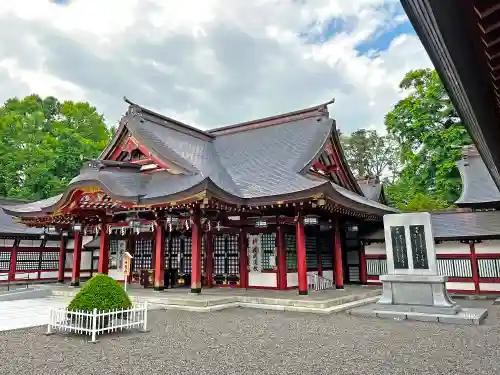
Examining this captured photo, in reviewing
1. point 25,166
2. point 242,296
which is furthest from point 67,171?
point 242,296

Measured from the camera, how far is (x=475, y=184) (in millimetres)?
19484

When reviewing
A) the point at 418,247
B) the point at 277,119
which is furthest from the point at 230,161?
the point at 418,247

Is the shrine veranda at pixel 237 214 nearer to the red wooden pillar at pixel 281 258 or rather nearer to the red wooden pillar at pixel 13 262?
the red wooden pillar at pixel 281 258

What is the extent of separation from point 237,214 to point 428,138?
2102cm

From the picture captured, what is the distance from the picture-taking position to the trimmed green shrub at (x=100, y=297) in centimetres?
789

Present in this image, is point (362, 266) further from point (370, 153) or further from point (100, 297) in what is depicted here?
point (370, 153)

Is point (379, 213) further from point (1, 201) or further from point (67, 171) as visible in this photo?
point (67, 171)

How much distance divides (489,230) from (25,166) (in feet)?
112

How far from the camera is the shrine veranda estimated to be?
13188 millimetres

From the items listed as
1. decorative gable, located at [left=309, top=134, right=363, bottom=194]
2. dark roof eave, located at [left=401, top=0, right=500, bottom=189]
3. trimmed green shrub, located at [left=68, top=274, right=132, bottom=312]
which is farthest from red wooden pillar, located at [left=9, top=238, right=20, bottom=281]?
dark roof eave, located at [left=401, top=0, right=500, bottom=189]

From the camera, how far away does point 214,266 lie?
16172 millimetres

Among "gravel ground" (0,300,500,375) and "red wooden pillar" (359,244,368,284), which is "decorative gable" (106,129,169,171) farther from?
"red wooden pillar" (359,244,368,284)

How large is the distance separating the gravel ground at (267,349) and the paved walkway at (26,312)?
46.8 inches

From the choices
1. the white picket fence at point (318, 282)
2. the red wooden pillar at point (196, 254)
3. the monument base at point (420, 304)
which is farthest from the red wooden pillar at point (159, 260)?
the monument base at point (420, 304)
